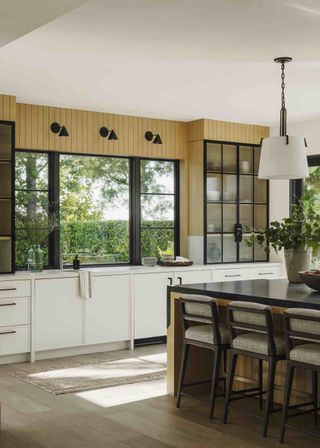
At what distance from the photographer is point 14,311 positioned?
6.93 m

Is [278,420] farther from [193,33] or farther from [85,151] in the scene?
[85,151]

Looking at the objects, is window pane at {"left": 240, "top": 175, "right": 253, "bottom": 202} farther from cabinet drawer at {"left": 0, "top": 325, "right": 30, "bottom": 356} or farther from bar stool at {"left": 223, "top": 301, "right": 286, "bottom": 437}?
bar stool at {"left": 223, "top": 301, "right": 286, "bottom": 437}

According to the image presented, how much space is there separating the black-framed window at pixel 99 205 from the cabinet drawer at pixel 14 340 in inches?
36.7

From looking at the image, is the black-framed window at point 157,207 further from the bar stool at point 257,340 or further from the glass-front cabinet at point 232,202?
the bar stool at point 257,340

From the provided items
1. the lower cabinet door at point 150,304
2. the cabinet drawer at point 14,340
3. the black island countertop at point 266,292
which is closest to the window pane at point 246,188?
the lower cabinet door at point 150,304

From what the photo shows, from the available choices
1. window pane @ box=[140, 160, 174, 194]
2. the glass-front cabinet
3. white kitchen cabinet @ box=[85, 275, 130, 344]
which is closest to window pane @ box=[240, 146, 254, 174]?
the glass-front cabinet

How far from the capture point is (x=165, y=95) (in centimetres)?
718

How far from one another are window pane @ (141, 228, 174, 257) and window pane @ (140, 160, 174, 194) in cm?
54

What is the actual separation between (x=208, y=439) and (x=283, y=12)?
287 cm

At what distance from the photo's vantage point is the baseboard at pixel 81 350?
7246mm

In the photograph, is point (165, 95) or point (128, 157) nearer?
point (165, 95)

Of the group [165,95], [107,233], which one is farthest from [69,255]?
[165,95]

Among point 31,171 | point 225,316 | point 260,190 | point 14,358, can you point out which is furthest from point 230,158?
point 14,358

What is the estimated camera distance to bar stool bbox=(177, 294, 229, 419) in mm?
4984
